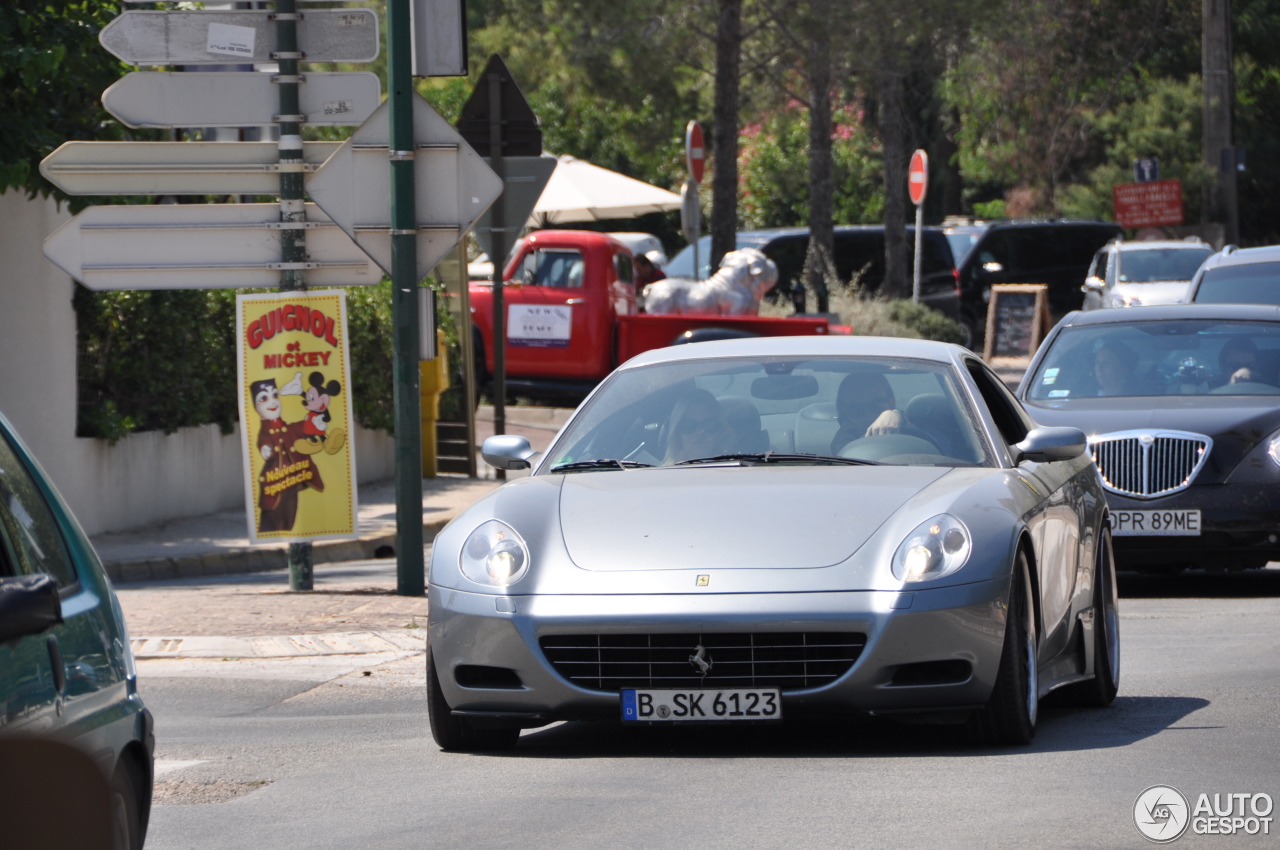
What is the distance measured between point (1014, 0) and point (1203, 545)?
31291mm

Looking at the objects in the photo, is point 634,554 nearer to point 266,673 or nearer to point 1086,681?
point 1086,681

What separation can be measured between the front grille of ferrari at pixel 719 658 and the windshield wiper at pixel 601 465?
3.62 feet

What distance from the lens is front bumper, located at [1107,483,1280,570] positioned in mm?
10867

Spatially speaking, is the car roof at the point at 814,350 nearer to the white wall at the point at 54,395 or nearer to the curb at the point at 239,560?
the curb at the point at 239,560

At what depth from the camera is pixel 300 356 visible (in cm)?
1158

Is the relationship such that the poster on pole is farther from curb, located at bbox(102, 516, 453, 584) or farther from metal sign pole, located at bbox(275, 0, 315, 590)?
curb, located at bbox(102, 516, 453, 584)

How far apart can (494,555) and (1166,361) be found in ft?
22.5

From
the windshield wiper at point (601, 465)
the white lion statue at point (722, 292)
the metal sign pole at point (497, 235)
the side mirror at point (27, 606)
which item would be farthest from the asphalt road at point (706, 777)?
the white lion statue at point (722, 292)

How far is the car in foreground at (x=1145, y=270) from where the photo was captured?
1104 inches

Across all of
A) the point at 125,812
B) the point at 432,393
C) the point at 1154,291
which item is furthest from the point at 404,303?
the point at 1154,291

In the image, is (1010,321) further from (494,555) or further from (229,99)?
(494,555)

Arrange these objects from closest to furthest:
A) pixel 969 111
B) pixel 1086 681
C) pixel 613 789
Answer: pixel 613 789, pixel 1086 681, pixel 969 111

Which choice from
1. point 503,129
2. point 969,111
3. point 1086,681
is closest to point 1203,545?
point 1086,681

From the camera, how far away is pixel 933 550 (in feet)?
19.9
